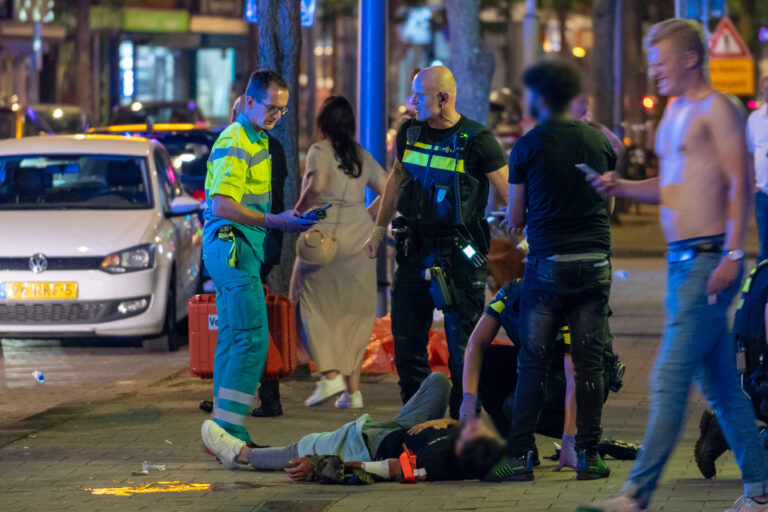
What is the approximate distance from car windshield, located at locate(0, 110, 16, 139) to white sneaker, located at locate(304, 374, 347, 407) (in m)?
23.1

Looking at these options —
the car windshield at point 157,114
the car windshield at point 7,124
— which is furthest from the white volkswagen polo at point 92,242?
the car windshield at point 7,124

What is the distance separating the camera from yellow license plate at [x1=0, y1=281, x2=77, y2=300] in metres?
11.6

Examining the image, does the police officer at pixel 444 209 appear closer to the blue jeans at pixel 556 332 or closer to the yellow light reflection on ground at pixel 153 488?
the blue jeans at pixel 556 332

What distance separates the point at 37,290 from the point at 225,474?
15.6 feet

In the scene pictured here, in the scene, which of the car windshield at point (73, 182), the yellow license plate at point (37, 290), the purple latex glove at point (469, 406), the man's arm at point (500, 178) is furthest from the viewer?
the car windshield at point (73, 182)

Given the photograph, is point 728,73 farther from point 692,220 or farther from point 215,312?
point 692,220

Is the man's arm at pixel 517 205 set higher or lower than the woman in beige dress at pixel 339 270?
higher

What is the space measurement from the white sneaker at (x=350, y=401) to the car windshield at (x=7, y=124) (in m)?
23.2

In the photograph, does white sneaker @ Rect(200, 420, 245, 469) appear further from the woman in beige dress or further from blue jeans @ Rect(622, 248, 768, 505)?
blue jeans @ Rect(622, 248, 768, 505)

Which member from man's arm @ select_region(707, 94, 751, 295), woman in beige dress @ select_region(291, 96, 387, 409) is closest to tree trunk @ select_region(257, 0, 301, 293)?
woman in beige dress @ select_region(291, 96, 387, 409)

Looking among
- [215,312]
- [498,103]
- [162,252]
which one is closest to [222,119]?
[498,103]

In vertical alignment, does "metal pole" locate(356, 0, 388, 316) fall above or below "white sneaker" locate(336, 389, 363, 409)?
above

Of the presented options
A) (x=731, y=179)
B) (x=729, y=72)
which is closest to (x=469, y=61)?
(x=729, y=72)

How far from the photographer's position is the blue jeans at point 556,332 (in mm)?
6812
